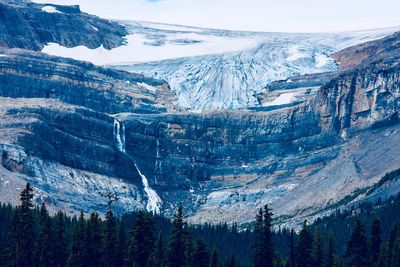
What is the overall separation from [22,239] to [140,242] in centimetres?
1064

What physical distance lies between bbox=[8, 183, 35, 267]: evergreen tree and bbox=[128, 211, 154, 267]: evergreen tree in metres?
9.15

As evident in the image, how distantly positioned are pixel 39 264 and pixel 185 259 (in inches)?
528

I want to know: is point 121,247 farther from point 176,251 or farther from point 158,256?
point 176,251

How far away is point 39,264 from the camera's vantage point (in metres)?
119

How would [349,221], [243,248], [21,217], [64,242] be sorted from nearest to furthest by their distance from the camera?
[21,217] → [64,242] → [243,248] → [349,221]

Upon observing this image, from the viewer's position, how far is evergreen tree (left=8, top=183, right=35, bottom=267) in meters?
117

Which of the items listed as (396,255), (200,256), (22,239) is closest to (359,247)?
(396,255)

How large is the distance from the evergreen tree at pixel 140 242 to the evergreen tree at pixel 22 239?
9.15 meters

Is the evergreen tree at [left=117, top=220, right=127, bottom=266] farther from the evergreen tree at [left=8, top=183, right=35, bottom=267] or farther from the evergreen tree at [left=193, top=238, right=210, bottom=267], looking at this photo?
the evergreen tree at [left=8, top=183, right=35, bottom=267]

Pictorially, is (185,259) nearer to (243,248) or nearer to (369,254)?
(369,254)

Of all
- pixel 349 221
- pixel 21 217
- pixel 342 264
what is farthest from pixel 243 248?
pixel 21 217

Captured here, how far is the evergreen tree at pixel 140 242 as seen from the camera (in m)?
118

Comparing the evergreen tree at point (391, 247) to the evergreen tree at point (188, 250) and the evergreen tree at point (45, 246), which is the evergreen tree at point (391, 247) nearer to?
the evergreen tree at point (188, 250)

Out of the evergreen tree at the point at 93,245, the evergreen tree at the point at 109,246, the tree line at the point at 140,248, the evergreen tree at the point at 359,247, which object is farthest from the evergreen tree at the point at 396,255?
the evergreen tree at the point at 93,245
